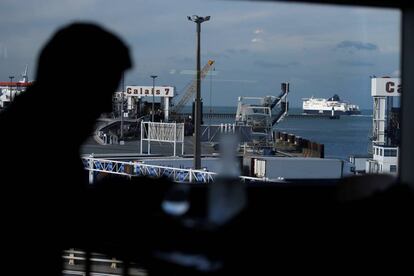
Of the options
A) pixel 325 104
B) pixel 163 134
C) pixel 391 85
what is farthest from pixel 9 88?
pixel 163 134

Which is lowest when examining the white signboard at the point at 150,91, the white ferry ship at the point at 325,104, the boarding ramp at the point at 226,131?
the boarding ramp at the point at 226,131

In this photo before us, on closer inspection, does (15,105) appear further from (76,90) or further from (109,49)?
(109,49)

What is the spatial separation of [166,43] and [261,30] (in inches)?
18.8

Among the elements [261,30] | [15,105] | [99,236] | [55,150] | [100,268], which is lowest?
[100,268]

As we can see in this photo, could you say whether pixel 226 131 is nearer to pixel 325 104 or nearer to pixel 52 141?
pixel 52 141

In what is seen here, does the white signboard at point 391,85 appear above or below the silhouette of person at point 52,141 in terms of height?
above

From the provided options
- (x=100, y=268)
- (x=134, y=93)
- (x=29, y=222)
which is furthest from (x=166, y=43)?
(x=29, y=222)

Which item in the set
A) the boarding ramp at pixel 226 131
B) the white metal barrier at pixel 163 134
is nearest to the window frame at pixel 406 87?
the boarding ramp at pixel 226 131

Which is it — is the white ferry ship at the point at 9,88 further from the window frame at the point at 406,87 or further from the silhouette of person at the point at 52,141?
the window frame at the point at 406,87

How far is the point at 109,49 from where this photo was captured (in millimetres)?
1986

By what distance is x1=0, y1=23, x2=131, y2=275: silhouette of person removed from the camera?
1865 mm

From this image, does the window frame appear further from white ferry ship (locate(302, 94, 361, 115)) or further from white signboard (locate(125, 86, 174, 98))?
white signboard (locate(125, 86, 174, 98))

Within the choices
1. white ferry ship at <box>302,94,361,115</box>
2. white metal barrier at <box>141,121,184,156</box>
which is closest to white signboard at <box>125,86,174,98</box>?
white ferry ship at <box>302,94,361,115</box>

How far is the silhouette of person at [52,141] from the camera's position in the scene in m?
1.87
